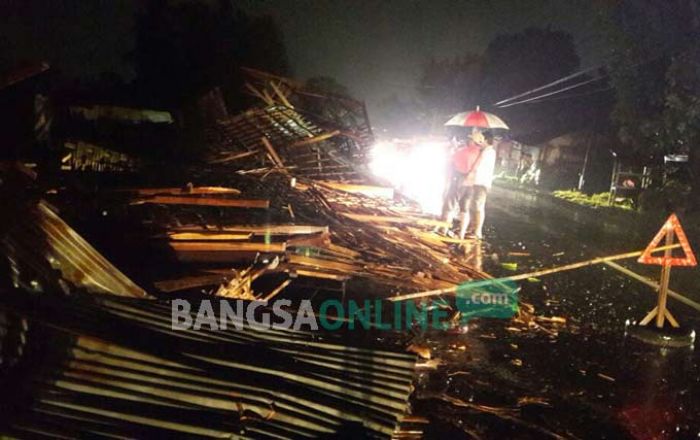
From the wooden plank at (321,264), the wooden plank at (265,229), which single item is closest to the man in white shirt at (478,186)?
the wooden plank at (265,229)

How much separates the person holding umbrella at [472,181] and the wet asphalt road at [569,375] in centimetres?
207

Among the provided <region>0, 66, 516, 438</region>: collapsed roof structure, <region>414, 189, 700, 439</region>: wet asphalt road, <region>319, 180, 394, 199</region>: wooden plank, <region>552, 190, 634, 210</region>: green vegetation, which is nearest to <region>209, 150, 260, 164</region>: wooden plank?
<region>319, 180, 394, 199</region>: wooden plank

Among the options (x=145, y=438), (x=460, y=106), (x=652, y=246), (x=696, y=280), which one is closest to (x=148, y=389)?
(x=145, y=438)

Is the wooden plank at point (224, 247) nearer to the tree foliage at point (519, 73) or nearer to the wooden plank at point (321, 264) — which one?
the wooden plank at point (321, 264)

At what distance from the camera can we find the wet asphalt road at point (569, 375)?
3.99m

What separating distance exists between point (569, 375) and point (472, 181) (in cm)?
573

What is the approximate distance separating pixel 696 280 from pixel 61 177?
39.1 ft

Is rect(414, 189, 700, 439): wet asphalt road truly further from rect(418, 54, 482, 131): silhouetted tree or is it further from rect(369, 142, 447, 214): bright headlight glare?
rect(418, 54, 482, 131): silhouetted tree

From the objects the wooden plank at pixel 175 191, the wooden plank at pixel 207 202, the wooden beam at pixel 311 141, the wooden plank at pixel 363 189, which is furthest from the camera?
the wooden beam at pixel 311 141

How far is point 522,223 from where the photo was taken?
1455 centimetres

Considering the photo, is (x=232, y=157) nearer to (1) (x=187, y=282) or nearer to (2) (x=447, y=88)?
(1) (x=187, y=282)

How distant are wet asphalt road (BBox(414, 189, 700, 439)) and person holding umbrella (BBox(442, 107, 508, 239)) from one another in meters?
2.07

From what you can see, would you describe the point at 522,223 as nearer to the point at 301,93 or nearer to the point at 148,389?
the point at 301,93

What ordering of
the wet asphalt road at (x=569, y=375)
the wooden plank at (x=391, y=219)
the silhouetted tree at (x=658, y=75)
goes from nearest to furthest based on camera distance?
1. the wet asphalt road at (x=569, y=375)
2. the wooden plank at (x=391, y=219)
3. the silhouetted tree at (x=658, y=75)
